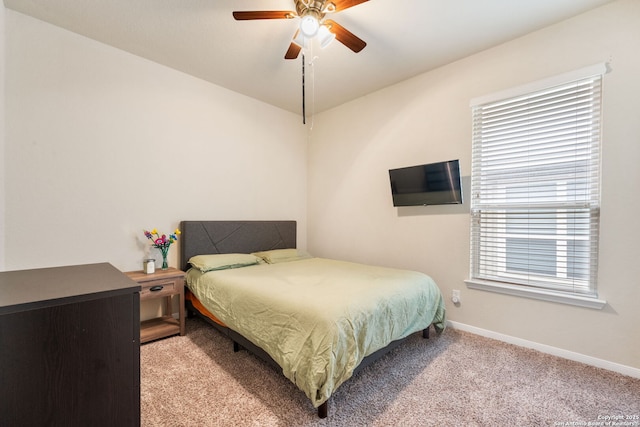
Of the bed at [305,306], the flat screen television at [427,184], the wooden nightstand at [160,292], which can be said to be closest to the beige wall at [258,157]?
the flat screen television at [427,184]

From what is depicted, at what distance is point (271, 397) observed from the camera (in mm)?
1811

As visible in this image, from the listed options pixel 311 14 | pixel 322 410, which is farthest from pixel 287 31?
pixel 322 410

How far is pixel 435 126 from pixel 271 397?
3019mm

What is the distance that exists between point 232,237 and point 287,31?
238cm

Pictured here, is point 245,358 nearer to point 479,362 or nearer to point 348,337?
point 348,337

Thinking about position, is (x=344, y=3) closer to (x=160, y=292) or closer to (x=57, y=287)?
(x=57, y=287)

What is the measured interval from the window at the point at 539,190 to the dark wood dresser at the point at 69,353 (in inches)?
115

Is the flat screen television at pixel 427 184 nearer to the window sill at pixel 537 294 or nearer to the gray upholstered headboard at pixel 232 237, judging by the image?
the window sill at pixel 537 294

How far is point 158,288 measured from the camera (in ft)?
8.66

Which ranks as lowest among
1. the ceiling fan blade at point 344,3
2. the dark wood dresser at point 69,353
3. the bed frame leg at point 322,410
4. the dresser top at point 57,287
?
the bed frame leg at point 322,410

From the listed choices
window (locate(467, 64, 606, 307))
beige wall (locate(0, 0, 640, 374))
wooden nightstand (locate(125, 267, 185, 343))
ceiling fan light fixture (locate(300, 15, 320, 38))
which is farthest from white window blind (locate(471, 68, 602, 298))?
wooden nightstand (locate(125, 267, 185, 343))

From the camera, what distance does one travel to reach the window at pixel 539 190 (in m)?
2.22

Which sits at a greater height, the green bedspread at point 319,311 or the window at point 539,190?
the window at point 539,190

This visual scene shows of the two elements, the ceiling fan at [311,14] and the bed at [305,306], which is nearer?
the bed at [305,306]
